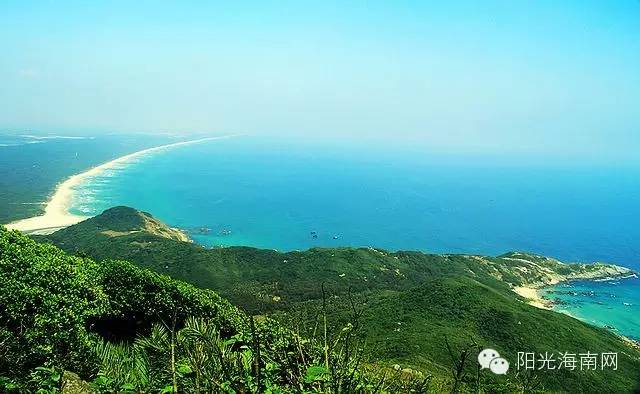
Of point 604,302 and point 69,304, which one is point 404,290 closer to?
point 604,302

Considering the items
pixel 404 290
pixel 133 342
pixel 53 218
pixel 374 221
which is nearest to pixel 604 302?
pixel 404 290

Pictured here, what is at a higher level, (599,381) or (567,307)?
(599,381)

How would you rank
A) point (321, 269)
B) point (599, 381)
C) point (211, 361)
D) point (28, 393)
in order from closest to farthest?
point (211, 361)
point (28, 393)
point (599, 381)
point (321, 269)

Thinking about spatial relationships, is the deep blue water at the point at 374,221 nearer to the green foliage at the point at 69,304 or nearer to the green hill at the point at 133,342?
the green foliage at the point at 69,304

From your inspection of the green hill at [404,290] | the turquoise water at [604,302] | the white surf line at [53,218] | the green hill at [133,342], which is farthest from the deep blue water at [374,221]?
the green hill at [133,342]

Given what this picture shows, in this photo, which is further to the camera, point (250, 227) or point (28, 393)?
point (250, 227)

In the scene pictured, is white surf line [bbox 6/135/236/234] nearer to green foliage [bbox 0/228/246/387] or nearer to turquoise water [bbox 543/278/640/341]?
green foliage [bbox 0/228/246/387]

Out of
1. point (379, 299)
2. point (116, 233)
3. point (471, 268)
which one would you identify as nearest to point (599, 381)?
point (379, 299)

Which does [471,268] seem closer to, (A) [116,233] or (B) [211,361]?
(A) [116,233]
